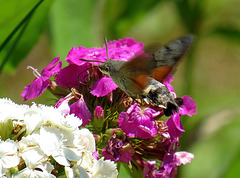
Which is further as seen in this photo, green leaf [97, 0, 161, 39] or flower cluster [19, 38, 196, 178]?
green leaf [97, 0, 161, 39]

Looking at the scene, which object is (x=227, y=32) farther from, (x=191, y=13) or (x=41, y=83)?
(x=41, y=83)

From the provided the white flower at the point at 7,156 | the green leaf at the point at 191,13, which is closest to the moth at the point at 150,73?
the white flower at the point at 7,156

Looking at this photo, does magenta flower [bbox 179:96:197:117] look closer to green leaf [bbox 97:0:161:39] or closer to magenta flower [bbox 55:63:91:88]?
magenta flower [bbox 55:63:91:88]

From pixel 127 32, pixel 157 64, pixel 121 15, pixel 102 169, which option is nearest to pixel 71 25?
pixel 121 15

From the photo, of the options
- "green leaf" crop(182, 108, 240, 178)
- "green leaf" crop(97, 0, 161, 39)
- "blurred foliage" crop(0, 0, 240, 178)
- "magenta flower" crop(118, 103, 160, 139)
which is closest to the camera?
"magenta flower" crop(118, 103, 160, 139)

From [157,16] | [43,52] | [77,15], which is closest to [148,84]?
[77,15]

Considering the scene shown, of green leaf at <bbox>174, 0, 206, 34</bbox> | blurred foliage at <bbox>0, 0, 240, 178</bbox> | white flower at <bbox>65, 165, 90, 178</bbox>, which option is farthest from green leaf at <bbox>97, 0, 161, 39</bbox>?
white flower at <bbox>65, 165, 90, 178</bbox>

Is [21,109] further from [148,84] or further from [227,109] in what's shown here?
[227,109]
